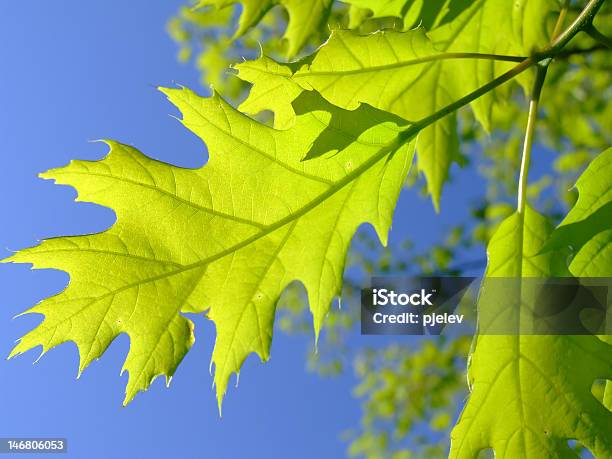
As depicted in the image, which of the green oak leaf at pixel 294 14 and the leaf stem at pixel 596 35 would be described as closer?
the leaf stem at pixel 596 35

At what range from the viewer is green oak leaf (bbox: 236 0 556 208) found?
1.16 meters

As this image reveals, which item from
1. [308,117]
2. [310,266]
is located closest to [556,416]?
[310,266]

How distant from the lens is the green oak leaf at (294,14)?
Answer: 1574 mm

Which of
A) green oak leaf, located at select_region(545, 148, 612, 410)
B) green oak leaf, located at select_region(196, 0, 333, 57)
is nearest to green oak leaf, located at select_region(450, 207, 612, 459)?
green oak leaf, located at select_region(545, 148, 612, 410)

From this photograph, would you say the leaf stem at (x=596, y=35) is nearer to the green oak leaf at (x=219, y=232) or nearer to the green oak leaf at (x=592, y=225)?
the green oak leaf at (x=592, y=225)

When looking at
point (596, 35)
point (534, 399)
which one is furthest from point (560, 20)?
point (534, 399)

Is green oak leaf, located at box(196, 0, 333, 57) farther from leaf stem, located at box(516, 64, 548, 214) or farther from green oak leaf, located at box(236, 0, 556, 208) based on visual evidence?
leaf stem, located at box(516, 64, 548, 214)

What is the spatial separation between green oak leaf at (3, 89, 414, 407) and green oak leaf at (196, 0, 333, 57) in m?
0.57

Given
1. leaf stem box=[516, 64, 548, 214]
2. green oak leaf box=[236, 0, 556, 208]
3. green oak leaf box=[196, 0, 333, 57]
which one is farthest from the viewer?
green oak leaf box=[196, 0, 333, 57]

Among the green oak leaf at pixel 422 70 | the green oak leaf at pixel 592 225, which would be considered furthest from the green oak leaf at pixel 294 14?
the green oak leaf at pixel 592 225

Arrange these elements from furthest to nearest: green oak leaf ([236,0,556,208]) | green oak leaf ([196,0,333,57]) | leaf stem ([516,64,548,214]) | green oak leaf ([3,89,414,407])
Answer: green oak leaf ([196,0,333,57]) < leaf stem ([516,64,548,214]) < green oak leaf ([236,0,556,208]) < green oak leaf ([3,89,414,407])

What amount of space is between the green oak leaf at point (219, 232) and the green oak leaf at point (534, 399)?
→ 340mm

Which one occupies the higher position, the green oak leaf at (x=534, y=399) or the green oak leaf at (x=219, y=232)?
the green oak leaf at (x=219, y=232)

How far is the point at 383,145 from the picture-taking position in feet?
3.68
